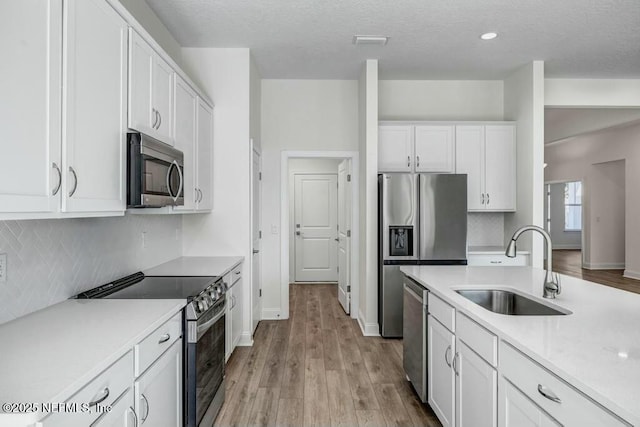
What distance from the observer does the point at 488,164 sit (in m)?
4.37

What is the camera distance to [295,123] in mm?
4629

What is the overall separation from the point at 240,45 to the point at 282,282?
8.88 ft

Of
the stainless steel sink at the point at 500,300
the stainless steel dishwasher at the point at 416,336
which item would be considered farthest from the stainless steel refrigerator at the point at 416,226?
the stainless steel sink at the point at 500,300

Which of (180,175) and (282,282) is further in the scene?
(282,282)

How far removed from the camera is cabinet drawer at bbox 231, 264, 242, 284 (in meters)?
3.26

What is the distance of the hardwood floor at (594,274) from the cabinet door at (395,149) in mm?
4590

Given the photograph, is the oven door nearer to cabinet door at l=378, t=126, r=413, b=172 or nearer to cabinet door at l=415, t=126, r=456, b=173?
cabinet door at l=378, t=126, r=413, b=172

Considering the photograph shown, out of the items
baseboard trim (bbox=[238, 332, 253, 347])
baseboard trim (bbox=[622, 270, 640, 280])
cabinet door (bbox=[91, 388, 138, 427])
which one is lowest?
baseboard trim (bbox=[238, 332, 253, 347])

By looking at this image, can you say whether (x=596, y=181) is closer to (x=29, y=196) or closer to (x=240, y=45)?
(x=240, y=45)

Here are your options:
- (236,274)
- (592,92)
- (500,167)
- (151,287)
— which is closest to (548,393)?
(151,287)

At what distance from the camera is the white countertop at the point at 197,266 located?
9.09 ft

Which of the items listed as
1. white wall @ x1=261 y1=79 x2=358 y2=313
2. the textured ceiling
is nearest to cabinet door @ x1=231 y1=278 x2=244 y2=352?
white wall @ x1=261 y1=79 x2=358 y2=313

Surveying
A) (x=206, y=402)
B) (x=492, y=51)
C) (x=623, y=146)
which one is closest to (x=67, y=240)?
(x=206, y=402)

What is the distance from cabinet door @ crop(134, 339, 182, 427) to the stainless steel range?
0.20 ft
